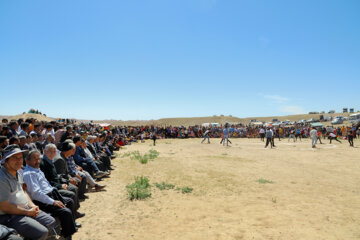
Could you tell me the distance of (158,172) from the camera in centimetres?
1009

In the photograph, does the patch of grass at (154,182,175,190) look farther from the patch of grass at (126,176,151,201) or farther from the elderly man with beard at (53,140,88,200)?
the elderly man with beard at (53,140,88,200)

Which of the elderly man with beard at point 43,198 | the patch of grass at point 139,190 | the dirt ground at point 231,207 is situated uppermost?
the elderly man with beard at point 43,198

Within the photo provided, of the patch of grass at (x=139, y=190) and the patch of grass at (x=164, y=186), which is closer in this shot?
the patch of grass at (x=139, y=190)

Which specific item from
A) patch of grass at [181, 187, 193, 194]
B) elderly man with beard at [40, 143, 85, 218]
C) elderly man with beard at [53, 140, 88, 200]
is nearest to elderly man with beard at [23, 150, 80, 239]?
elderly man with beard at [40, 143, 85, 218]

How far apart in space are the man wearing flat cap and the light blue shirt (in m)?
0.33

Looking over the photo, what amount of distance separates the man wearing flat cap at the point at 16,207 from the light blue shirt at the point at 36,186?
33 cm

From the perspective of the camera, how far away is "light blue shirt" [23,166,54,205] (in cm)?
394

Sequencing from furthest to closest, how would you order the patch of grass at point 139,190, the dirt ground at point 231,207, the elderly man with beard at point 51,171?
the patch of grass at point 139,190 → the elderly man with beard at point 51,171 → the dirt ground at point 231,207

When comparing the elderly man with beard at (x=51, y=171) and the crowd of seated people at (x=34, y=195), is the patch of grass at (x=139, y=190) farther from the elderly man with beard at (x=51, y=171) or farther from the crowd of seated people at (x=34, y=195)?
the elderly man with beard at (x=51, y=171)

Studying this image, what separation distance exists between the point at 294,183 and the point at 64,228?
7928 mm

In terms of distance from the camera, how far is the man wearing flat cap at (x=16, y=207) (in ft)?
10.5

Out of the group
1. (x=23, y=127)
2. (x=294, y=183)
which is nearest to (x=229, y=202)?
(x=294, y=183)

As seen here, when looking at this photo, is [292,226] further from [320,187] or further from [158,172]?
[158,172]

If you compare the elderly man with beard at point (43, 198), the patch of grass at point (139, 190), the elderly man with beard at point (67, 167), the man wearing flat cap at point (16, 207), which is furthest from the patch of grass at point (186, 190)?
the man wearing flat cap at point (16, 207)
